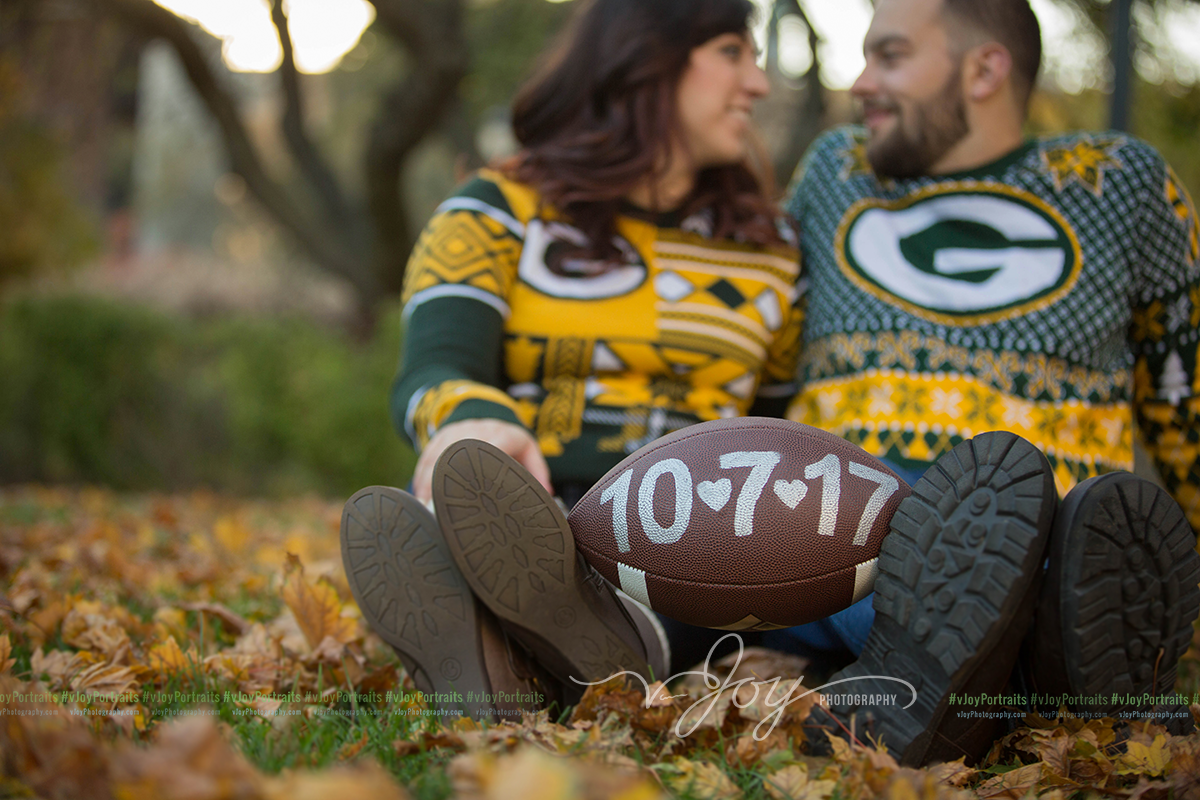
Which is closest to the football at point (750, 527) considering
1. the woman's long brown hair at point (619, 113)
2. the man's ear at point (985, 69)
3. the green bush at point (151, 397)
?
the woman's long brown hair at point (619, 113)

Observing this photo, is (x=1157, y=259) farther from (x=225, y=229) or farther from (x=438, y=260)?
(x=225, y=229)

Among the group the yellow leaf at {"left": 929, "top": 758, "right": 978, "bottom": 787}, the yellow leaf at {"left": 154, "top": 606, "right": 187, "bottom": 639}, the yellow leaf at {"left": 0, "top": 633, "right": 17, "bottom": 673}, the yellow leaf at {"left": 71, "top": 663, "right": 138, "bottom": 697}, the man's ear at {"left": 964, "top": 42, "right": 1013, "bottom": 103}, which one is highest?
the man's ear at {"left": 964, "top": 42, "right": 1013, "bottom": 103}

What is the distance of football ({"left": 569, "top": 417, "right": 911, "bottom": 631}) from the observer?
1267mm

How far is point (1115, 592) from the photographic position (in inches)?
45.2

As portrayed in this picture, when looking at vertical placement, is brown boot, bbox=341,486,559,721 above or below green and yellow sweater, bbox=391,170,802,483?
below

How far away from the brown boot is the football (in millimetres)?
229

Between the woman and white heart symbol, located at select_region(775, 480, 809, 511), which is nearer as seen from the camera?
white heart symbol, located at select_region(775, 480, 809, 511)

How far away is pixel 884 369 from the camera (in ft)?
6.65

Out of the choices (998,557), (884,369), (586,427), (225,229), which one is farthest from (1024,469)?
(225,229)

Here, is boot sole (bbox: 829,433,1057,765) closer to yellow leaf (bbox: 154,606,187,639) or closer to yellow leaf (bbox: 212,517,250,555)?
yellow leaf (bbox: 154,606,187,639)

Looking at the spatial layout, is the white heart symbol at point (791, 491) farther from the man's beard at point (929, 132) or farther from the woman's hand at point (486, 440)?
the man's beard at point (929, 132)

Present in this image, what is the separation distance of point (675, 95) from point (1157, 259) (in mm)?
1197

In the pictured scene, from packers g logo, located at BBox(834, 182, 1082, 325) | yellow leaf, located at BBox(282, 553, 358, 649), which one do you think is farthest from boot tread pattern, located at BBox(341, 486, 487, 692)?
packers g logo, located at BBox(834, 182, 1082, 325)

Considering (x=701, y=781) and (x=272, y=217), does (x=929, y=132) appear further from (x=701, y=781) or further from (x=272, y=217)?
(x=272, y=217)
